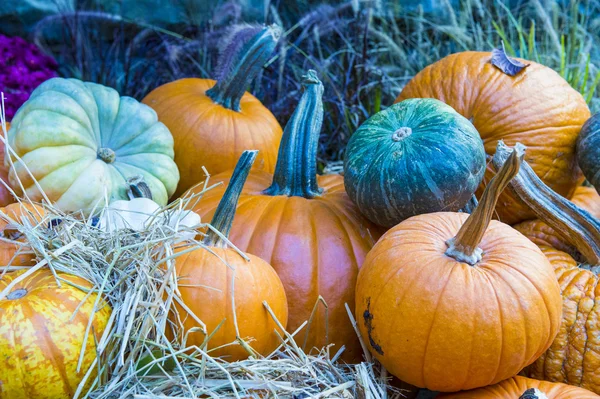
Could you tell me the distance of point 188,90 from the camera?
10.7ft

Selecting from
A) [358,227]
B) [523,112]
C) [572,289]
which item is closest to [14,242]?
[358,227]

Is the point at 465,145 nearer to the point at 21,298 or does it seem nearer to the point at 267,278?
the point at 267,278

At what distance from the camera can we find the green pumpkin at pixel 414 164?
2072mm

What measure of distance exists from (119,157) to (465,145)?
1505 mm

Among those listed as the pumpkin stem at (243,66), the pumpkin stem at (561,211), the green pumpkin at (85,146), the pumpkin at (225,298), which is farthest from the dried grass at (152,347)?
the pumpkin stem at (243,66)

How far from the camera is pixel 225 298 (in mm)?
1819

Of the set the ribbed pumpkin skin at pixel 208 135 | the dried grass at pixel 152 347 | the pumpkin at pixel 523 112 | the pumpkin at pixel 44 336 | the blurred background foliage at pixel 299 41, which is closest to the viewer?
the pumpkin at pixel 44 336

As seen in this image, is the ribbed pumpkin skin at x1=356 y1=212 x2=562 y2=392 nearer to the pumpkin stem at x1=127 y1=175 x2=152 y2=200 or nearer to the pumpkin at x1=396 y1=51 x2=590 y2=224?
the pumpkin at x1=396 y1=51 x2=590 y2=224

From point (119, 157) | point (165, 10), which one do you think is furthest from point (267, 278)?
point (165, 10)

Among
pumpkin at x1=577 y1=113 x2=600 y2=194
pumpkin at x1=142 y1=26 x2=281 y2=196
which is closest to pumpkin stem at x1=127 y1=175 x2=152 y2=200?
pumpkin at x1=142 y1=26 x2=281 y2=196

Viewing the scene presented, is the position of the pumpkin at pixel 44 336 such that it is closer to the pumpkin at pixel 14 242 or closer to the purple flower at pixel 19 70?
the pumpkin at pixel 14 242

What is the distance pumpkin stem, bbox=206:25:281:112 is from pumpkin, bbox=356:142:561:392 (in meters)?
1.56

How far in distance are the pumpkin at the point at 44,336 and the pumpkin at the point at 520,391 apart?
117cm

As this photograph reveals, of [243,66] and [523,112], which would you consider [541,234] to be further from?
[243,66]
